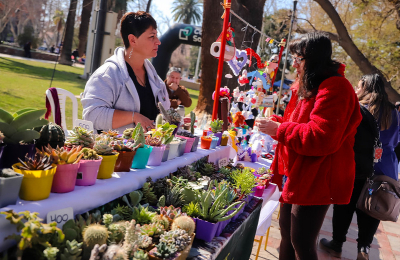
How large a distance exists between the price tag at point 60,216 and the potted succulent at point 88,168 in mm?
150

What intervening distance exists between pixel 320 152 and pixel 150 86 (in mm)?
1194

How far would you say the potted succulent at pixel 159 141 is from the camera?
165cm

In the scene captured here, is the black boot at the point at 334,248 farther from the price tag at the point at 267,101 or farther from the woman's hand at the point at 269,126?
the woman's hand at the point at 269,126

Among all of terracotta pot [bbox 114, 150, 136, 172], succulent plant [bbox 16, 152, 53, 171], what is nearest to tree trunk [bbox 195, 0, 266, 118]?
terracotta pot [bbox 114, 150, 136, 172]

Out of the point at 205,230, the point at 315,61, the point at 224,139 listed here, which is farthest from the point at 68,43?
the point at 205,230

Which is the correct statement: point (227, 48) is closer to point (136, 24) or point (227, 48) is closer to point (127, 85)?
point (136, 24)

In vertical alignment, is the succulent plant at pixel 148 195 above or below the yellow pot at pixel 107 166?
below

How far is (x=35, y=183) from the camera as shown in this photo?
1.03 metres

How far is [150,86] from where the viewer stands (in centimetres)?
220

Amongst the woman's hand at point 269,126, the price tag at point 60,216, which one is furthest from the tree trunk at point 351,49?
the price tag at point 60,216

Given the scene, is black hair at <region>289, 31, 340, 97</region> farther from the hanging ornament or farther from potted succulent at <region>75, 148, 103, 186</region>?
the hanging ornament

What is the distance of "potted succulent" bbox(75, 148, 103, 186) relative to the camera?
1212 millimetres

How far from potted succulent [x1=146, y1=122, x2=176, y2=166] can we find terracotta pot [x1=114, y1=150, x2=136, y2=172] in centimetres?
17

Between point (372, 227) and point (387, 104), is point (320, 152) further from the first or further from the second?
point (372, 227)
